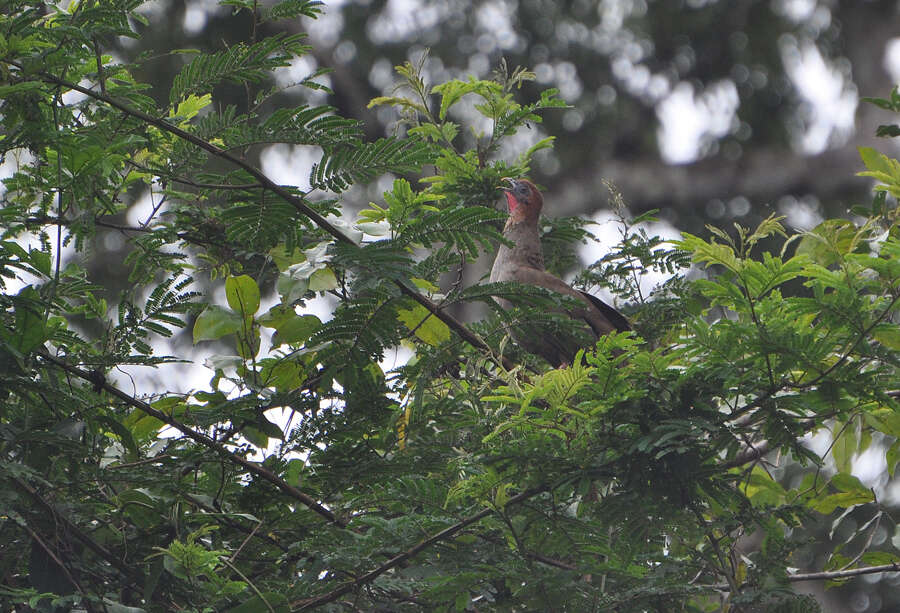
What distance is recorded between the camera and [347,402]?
2.54 m

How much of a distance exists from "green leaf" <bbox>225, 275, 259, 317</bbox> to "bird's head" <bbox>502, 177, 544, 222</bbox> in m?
1.99

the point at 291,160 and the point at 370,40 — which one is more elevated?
the point at 370,40

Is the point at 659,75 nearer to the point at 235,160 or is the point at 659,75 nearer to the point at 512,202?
the point at 512,202

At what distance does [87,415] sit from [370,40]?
28.5 feet


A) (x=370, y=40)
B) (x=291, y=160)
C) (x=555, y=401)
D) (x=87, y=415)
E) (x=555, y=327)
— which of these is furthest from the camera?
(x=370, y=40)

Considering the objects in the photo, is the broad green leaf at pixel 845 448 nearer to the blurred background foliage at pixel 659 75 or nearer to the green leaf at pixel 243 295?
the green leaf at pixel 243 295

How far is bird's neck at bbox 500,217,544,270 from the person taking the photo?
4352 mm

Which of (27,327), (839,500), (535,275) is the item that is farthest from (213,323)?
(839,500)

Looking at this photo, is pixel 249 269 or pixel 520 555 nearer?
pixel 520 555

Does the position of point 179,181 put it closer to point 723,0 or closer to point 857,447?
point 857,447

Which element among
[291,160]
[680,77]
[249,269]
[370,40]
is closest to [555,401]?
[249,269]

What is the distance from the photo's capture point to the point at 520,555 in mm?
2254

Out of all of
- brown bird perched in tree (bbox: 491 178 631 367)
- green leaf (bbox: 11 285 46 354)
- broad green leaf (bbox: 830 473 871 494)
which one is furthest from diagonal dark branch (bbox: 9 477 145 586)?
broad green leaf (bbox: 830 473 871 494)

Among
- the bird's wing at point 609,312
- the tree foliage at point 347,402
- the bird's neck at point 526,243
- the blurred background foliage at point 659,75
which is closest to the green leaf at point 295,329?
the tree foliage at point 347,402
